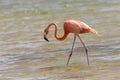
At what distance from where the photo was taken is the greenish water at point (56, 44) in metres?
9.70

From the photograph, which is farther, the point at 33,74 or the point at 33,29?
the point at 33,29

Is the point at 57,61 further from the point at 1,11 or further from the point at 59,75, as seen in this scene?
the point at 1,11

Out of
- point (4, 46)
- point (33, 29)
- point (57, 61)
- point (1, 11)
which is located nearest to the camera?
point (57, 61)

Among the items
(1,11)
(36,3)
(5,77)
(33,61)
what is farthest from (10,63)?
(36,3)

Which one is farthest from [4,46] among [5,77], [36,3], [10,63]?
[36,3]

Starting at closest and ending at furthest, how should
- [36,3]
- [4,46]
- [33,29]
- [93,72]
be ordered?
1. [93,72]
2. [4,46]
3. [33,29]
4. [36,3]

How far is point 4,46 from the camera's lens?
12.8 meters

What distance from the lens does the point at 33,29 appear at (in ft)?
49.5

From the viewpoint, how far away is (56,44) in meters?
12.6

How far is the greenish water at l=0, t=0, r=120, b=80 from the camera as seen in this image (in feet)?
31.8

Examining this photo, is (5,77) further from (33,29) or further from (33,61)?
(33,29)

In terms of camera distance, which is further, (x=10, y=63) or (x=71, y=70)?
(x=10, y=63)

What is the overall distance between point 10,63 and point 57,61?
3.32 feet

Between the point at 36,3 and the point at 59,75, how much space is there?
1175cm
